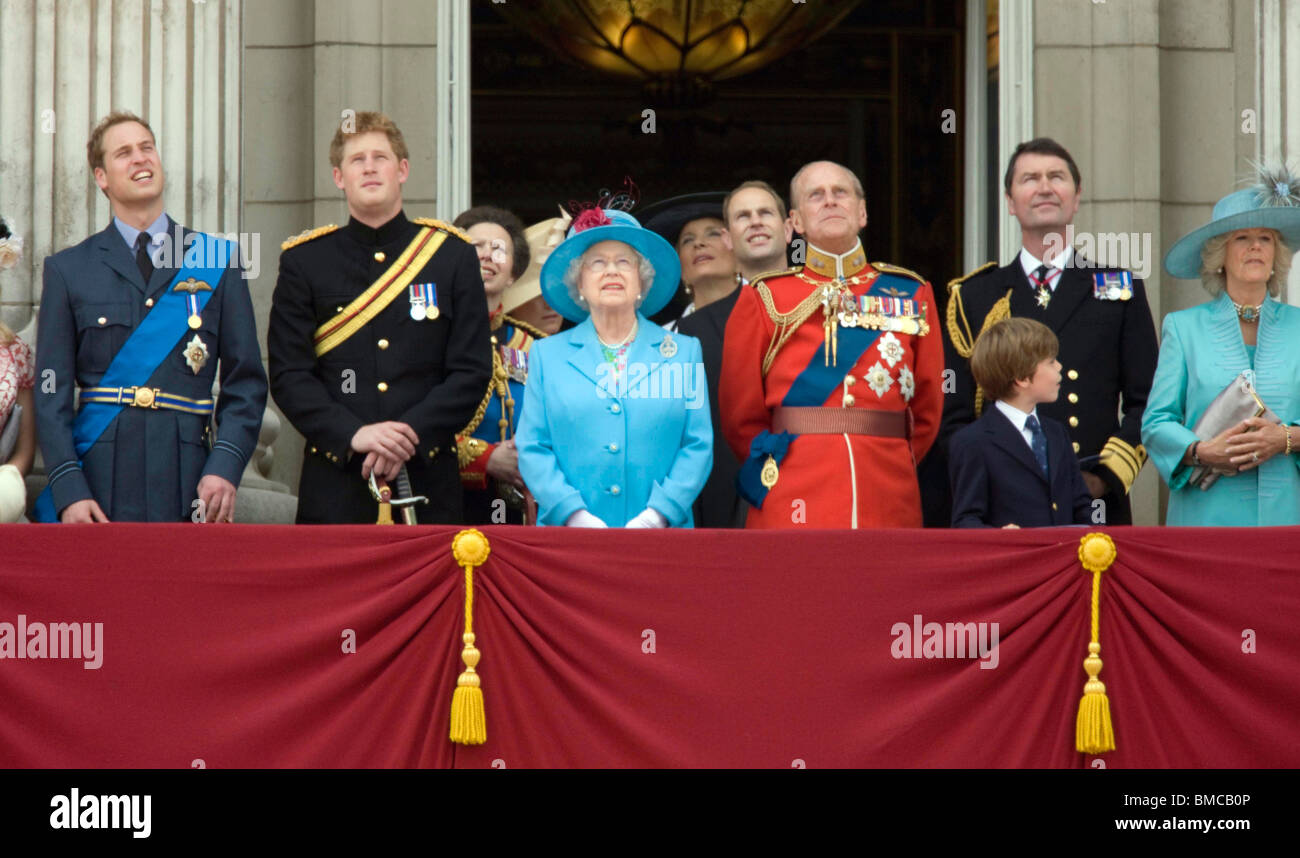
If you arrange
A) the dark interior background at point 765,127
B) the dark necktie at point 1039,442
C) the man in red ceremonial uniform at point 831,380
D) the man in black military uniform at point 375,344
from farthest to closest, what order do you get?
1. the dark interior background at point 765,127
2. the man in black military uniform at point 375,344
3. the man in red ceremonial uniform at point 831,380
4. the dark necktie at point 1039,442

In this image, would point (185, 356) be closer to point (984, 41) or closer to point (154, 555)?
point (154, 555)

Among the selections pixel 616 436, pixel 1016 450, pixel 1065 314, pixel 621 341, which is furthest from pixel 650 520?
pixel 1065 314

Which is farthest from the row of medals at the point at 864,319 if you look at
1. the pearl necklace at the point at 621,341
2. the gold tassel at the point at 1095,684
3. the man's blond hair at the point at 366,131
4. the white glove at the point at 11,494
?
the white glove at the point at 11,494

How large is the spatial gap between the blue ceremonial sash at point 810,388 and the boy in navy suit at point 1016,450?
1.20 ft

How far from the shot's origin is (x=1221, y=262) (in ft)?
22.7

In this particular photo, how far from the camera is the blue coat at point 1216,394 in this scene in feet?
21.3

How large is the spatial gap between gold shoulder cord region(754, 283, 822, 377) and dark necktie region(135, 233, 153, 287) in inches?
77.2

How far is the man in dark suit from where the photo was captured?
23.2 feet

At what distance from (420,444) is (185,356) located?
816mm

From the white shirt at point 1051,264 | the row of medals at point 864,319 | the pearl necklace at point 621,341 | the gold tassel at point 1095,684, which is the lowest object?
the gold tassel at point 1095,684

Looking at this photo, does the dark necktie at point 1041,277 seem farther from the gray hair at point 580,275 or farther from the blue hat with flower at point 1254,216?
the gray hair at point 580,275

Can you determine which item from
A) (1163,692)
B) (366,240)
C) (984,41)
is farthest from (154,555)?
(984,41)

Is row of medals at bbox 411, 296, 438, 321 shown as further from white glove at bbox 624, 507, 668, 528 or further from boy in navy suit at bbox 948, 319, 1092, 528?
boy in navy suit at bbox 948, 319, 1092, 528
